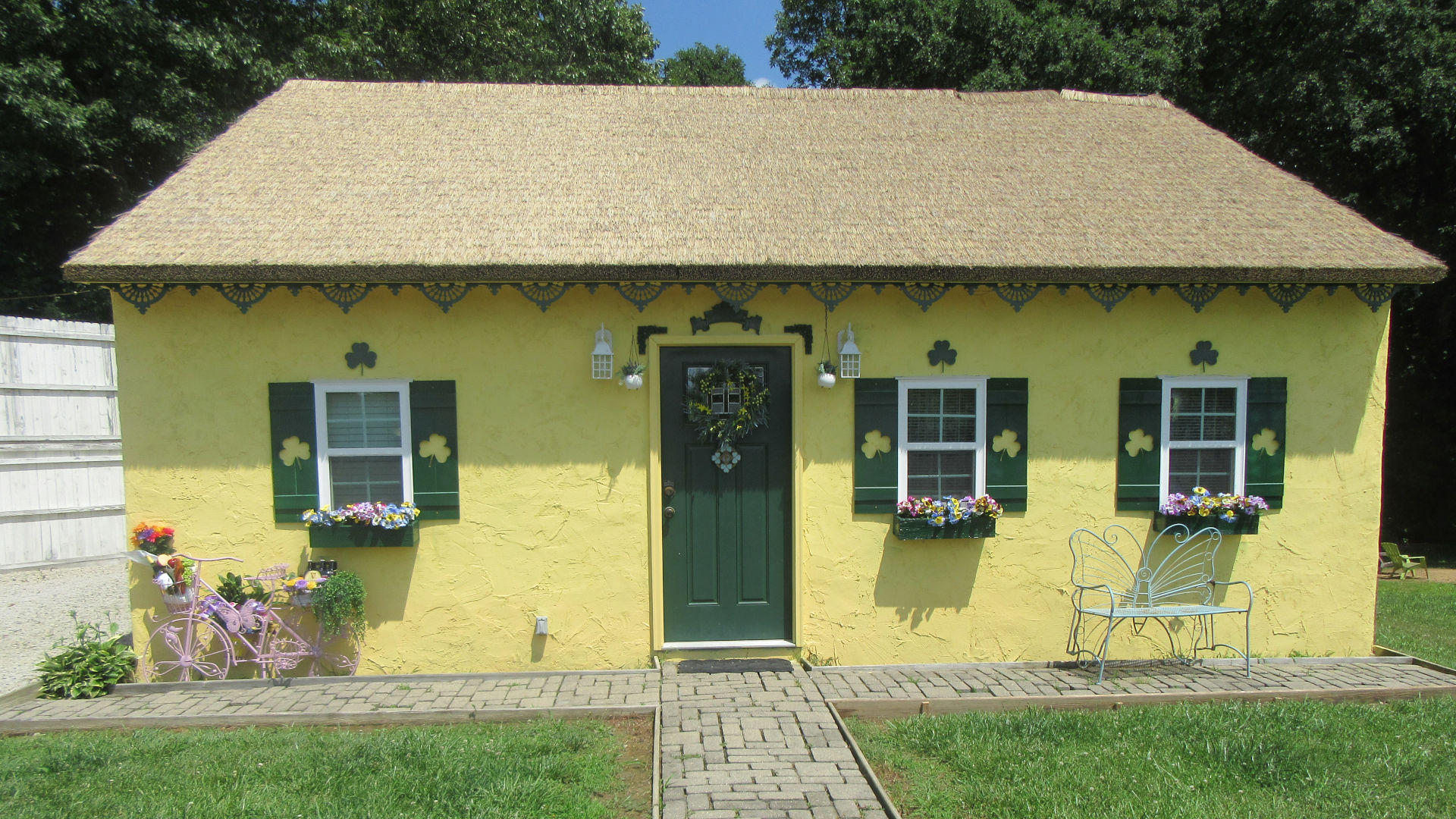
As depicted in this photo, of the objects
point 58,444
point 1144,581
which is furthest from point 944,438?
point 58,444

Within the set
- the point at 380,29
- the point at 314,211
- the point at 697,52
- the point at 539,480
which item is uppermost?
the point at 697,52

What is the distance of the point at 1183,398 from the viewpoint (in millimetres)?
6109

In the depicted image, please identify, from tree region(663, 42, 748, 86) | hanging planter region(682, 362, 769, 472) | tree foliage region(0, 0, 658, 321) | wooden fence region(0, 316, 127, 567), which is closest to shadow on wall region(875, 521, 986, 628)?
hanging planter region(682, 362, 769, 472)

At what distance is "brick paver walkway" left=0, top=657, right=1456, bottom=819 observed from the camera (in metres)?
4.26

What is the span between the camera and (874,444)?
593cm

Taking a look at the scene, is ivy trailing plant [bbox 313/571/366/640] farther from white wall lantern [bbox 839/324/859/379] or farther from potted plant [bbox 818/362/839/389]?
white wall lantern [bbox 839/324/859/379]

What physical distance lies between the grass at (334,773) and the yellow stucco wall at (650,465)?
3.89ft

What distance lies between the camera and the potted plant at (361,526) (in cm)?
558

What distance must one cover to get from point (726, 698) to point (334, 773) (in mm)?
2273

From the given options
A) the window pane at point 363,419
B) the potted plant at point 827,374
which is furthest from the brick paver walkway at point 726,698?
the potted plant at point 827,374

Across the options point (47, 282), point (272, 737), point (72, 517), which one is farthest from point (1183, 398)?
point (47, 282)

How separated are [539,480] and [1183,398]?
4.83 meters

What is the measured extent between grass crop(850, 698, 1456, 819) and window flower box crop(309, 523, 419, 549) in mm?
3274

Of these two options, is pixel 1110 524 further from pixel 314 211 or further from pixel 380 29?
pixel 380 29
